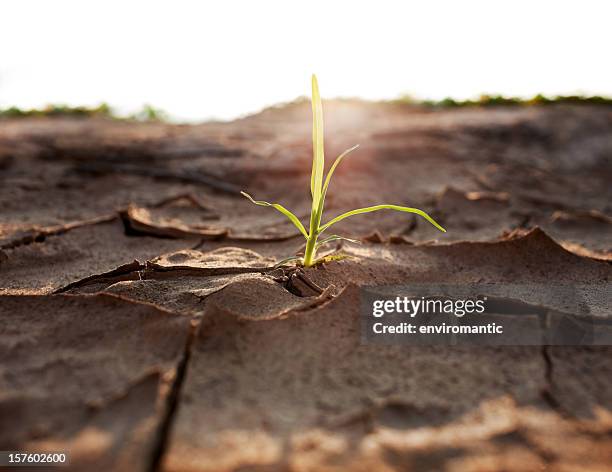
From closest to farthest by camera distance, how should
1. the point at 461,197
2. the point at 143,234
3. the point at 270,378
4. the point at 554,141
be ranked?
the point at 270,378 → the point at 143,234 → the point at 461,197 → the point at 554,141

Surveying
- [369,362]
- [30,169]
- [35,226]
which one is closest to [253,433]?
[369,362]

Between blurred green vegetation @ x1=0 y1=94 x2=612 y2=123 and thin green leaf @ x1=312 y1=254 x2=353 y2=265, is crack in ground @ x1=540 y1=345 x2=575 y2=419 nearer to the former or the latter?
thin green leaf @ x1=312 y1=254 x2=353 y2=265

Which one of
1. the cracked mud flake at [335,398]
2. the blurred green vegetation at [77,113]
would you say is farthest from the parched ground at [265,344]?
the blurred green vegetation at [77,113]

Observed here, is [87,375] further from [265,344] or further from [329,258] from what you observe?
[329,258]

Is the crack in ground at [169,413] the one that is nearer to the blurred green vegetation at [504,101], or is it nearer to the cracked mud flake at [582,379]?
the cracked mud flake at [582,379]

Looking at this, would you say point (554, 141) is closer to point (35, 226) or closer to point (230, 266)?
point (230, 266)

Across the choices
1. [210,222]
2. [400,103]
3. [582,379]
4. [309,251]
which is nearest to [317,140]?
[309,251]

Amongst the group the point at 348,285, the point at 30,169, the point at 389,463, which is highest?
the point at 30,169

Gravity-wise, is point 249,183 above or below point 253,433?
above
